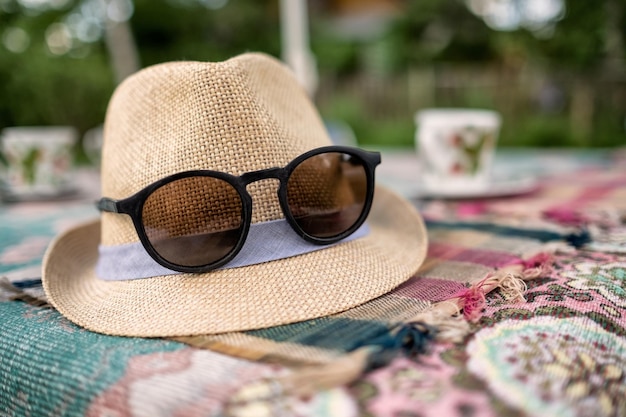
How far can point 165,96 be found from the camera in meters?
0.72

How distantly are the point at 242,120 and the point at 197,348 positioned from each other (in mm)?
288

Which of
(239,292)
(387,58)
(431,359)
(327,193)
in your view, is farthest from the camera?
(387,58)

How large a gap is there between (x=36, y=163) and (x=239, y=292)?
1.20m

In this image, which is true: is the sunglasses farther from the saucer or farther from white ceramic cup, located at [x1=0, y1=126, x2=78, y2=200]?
white ceramic cup, located at [x1=0, y1=126, x2=78, y2=200]

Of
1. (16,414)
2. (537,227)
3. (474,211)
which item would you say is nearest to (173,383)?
(16,414)

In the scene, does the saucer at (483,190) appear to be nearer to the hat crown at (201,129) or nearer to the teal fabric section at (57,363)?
the hat crown at (201,129)

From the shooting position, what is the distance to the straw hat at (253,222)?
58 cm

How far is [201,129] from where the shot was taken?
2.20 feet

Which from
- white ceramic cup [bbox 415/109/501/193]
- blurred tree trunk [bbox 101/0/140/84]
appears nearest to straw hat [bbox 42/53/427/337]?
white ceramic cup [bbox 415/109/501/193]

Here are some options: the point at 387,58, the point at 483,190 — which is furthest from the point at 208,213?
the point at 387,58

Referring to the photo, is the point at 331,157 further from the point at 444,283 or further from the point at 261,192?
the point at 444,283

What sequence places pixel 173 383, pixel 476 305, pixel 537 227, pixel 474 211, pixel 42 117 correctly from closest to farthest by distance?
pixel 173 383 → pixel 476 305 → pixel 537 227 → pixel 474 211 → pixel 42 117

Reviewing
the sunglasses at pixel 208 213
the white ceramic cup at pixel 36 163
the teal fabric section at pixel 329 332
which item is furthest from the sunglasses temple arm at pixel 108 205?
the white ceramic cup at pixel 36 163

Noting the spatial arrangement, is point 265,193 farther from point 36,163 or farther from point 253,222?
point 36,163
